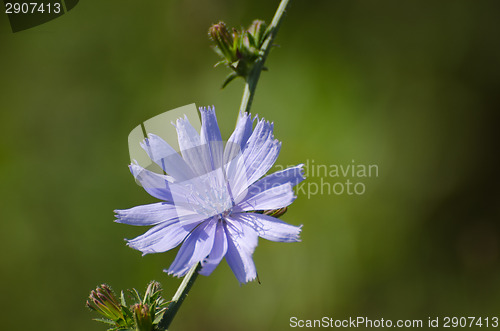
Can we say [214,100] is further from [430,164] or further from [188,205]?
[188,205]

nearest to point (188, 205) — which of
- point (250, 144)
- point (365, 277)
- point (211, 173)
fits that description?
point (211, 173)

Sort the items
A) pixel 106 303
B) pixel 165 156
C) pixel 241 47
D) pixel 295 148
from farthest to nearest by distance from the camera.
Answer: pixel 295 148 < pixel 241 47 < pixel 165 156 < pixel 106 303

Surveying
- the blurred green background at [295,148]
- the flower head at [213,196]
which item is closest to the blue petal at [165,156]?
the flower head at [213,196]

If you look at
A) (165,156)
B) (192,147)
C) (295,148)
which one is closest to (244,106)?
(192,147)

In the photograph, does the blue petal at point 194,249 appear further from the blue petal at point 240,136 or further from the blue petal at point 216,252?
the blue petal at point 240,136

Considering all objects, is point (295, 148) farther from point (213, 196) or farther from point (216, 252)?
point (216, 252)
